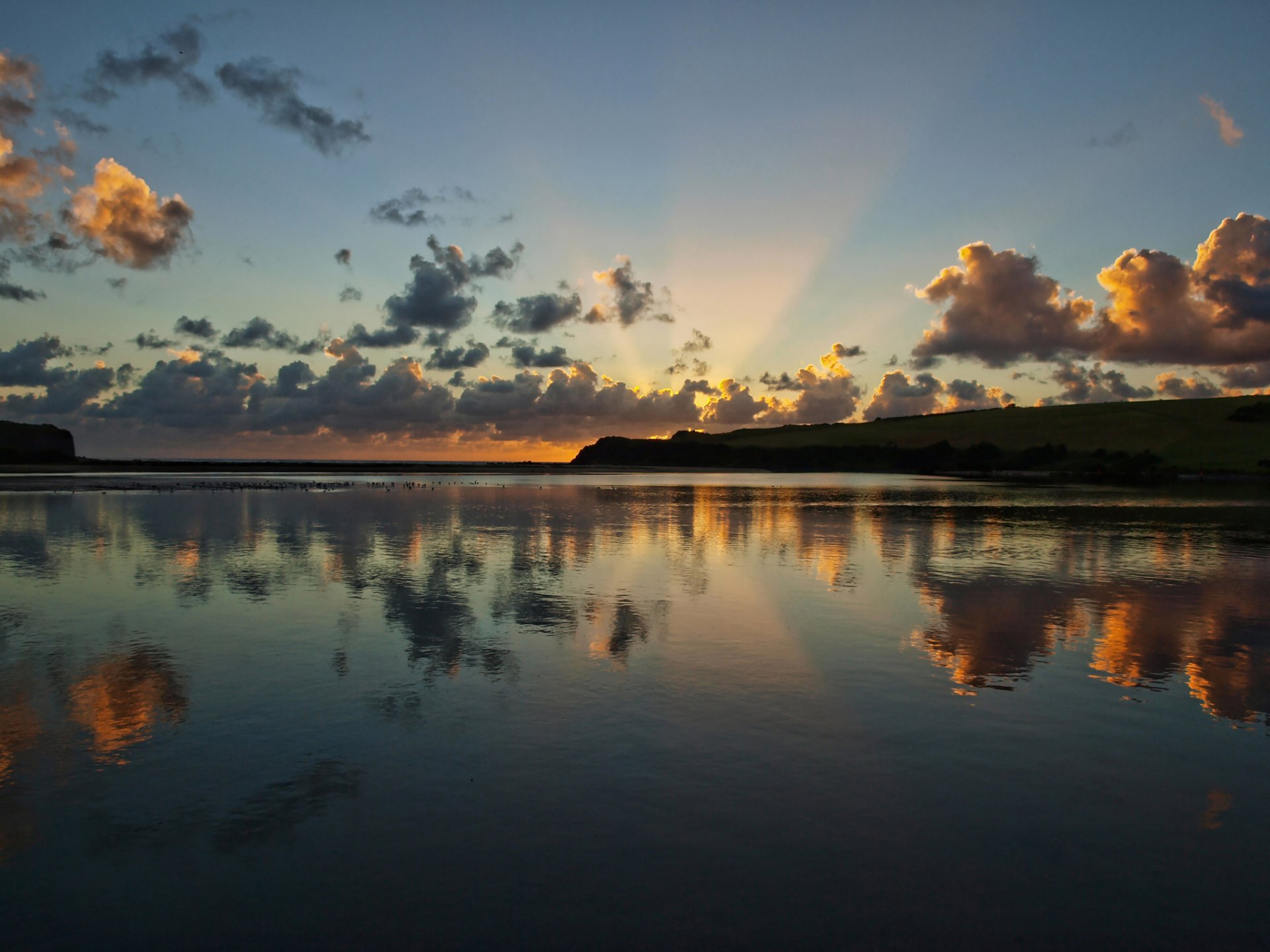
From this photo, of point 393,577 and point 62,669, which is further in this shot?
point 393,577

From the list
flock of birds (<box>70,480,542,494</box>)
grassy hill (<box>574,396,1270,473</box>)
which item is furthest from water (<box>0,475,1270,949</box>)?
grassy hill (<box>574,396,1270,473</box>)

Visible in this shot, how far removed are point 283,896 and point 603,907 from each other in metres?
3.01

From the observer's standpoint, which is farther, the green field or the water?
the green field

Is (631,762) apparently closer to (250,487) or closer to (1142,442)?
(250,487)

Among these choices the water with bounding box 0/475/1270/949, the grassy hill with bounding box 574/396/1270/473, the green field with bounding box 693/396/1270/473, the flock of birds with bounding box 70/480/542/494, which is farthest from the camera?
the grassy hill with bounding box 574/396/1270/473

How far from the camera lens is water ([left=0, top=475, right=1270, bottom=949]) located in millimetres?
7641

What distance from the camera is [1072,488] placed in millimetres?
97438

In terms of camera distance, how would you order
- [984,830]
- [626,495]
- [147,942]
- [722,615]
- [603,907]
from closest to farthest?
[147,942], [603,907], [984,830], [722,615], [626,495]

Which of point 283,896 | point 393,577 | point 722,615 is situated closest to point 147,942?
point 283,896

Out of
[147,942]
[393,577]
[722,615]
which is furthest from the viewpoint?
[393,577]

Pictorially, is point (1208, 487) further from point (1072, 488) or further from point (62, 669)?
point (62, 669)

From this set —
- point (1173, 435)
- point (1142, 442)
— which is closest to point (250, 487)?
point (1142, 442)

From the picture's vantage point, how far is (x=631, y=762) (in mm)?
10891

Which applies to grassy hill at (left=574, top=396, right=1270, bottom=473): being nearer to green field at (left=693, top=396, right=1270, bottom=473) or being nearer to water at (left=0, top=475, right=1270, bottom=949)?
green field at (left=693, top=396, right=1270, bottom=473)
